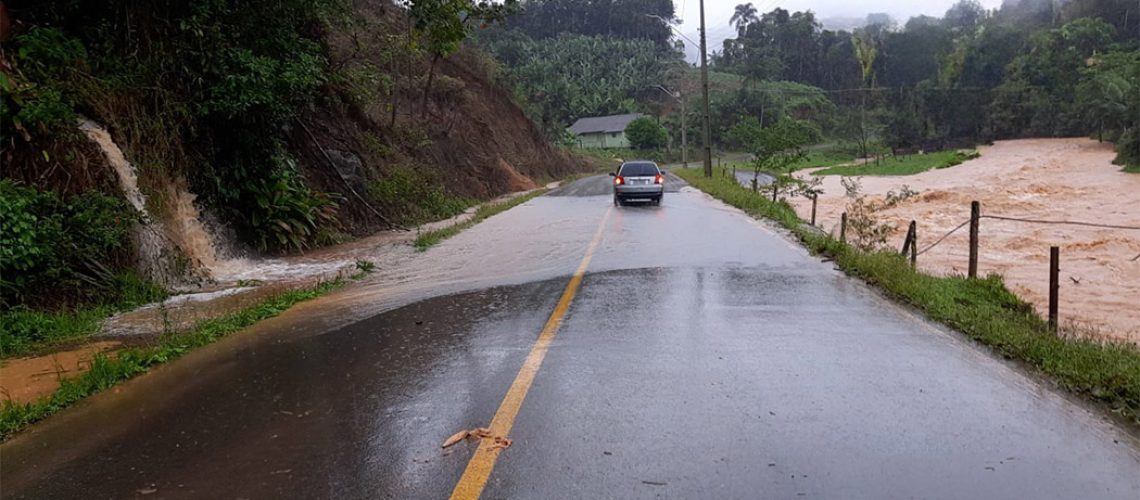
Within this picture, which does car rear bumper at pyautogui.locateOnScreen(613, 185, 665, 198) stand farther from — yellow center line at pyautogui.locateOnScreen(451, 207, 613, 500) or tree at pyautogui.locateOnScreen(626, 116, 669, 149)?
tree at pyautogui.locateOnScreen(626, 116, 669, 149)

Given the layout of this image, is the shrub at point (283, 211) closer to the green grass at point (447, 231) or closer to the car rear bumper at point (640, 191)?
the green grass at point (447, 231)

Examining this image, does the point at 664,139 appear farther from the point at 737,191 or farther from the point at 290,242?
the point at 290,242

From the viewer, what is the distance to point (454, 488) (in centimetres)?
372

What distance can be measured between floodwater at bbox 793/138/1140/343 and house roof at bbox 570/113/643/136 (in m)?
42.2

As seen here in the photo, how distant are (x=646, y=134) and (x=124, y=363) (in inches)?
3075

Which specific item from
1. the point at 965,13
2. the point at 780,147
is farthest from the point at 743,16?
the point at 780,147

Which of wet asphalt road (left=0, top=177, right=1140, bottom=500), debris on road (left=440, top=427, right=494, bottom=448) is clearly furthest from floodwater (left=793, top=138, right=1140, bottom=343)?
debris on road (left=440, top=427, right=494, bottom=448)

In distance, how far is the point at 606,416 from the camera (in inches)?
185

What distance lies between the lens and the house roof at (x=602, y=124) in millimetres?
90500

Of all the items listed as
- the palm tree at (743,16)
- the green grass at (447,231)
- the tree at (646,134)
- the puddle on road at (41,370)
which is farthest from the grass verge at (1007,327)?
the palm tree at (743,16)

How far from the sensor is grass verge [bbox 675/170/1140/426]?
5.28 meters

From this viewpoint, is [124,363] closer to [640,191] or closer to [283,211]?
[283,211]

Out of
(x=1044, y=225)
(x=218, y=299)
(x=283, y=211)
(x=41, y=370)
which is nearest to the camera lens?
(x=41, y=370)

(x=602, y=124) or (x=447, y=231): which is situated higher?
(x=602, y=124)
